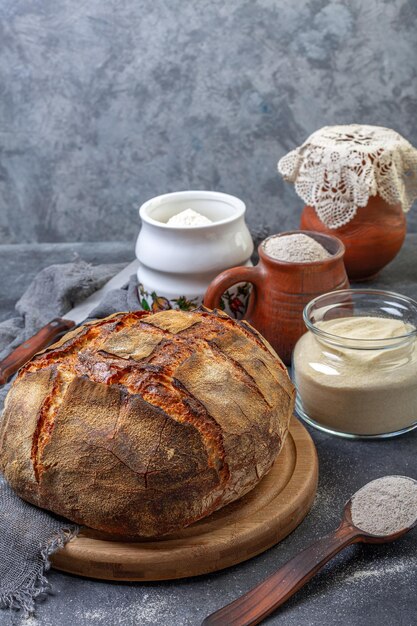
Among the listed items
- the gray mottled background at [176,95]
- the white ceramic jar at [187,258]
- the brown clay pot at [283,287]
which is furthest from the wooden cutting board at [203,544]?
the gray mottled background at [176,95]

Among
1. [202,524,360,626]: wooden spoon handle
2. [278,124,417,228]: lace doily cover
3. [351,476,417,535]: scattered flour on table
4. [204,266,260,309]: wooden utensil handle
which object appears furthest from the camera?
[278,124,417,228]: lace doily cover

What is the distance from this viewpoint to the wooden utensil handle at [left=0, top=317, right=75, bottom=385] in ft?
5.19

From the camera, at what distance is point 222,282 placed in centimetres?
157

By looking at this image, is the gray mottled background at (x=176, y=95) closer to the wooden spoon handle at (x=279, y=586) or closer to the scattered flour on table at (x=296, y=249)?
the scattered flour on table at (x=296, y=249)

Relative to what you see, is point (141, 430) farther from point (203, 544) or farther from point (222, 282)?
point (222, 282)

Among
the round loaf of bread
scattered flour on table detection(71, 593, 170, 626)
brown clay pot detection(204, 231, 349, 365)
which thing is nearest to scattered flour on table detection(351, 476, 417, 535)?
the round loaf of bread

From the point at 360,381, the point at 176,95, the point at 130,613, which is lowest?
the point at 130,613

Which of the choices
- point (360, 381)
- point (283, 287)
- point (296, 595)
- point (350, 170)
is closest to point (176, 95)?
point (350, 170)

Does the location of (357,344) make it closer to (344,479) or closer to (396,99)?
(344,479)

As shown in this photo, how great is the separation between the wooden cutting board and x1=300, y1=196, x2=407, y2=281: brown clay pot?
832 mm

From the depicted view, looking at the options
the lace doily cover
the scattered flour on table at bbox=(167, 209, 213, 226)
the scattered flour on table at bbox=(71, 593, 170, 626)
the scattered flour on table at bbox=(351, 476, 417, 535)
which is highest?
the lace doily cover

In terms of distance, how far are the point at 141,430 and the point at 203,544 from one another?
0.18 meters

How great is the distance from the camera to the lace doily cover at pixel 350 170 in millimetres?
1806

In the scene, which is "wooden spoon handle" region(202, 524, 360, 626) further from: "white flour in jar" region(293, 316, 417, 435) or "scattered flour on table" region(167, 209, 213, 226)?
"scattered flour on table" region(167, 209, 213, 226)
